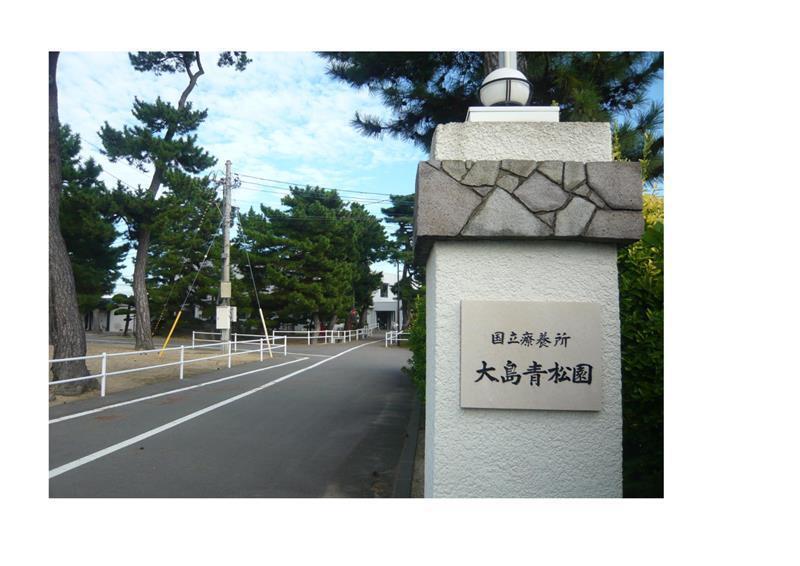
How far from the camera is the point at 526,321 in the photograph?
2.51 meters

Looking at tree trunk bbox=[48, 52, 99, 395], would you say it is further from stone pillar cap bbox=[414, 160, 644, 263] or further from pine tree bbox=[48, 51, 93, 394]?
stone pillar cap bbox=[414, 160, 644, 263]

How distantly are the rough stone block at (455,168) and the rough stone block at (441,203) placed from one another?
0.03 meters

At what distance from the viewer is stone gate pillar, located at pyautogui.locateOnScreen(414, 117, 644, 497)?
2.47 m

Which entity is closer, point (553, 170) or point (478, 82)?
point (553, 170)

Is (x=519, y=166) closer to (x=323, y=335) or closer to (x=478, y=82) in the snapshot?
(x=478, y=82)

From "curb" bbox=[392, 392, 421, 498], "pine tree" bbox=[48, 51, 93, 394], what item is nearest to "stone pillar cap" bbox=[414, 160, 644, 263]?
"curb" bbox=[392, 392, 421, 498]

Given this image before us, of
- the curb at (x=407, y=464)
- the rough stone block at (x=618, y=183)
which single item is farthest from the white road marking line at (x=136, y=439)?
the rough stone block at (x=618, y=183)

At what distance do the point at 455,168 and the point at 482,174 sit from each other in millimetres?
149

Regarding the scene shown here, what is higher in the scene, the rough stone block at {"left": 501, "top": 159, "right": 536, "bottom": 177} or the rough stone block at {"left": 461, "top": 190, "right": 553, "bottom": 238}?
the rough stone block at {"left": 501, "top": 159, "right": 536, "bottom": 177}

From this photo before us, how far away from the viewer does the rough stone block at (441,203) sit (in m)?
2.46

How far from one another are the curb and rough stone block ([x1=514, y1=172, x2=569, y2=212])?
2.54 metres

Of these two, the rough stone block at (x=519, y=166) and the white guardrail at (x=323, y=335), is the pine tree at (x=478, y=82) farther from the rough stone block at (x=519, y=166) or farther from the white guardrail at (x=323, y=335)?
the white guardrail at (x=323, y=335)

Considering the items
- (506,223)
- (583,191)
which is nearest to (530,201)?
(506,223)

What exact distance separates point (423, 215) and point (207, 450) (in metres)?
3.94
